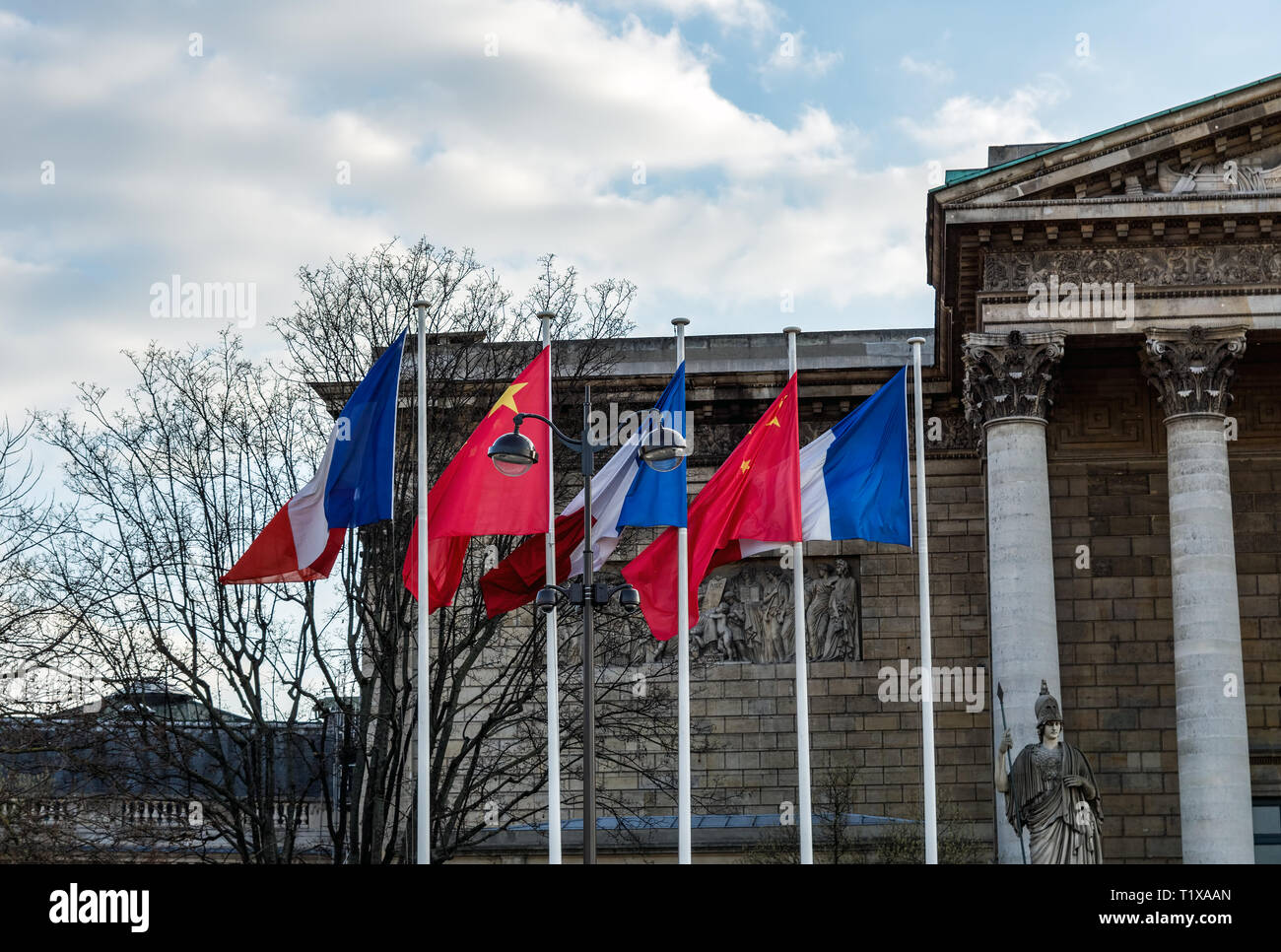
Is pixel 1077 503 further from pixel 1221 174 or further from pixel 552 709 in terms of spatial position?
pixel 552 709

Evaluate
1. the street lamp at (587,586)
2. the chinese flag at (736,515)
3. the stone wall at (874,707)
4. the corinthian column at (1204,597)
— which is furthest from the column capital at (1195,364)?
the street lamp at (587,586)

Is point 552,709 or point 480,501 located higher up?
point 480,501

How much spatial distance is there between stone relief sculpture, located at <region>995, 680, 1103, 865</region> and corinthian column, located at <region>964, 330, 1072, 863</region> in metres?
2.11

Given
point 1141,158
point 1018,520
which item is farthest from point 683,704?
point 1141,158

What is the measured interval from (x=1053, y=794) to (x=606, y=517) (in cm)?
877

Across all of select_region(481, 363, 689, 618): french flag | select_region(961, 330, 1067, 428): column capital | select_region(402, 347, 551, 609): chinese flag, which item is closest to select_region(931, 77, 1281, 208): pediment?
select_region(961, 330, 1067, 428): column capital

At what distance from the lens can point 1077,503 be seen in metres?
34.6

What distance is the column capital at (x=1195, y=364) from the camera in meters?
29.6

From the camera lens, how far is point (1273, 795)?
108ft

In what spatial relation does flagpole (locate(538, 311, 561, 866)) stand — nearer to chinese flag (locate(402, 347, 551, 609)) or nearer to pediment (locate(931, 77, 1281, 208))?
chinese flag (locate(402, 347, 551, 609))

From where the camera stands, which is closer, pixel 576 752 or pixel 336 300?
pixel 336 300

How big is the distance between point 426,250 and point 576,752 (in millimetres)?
10248
